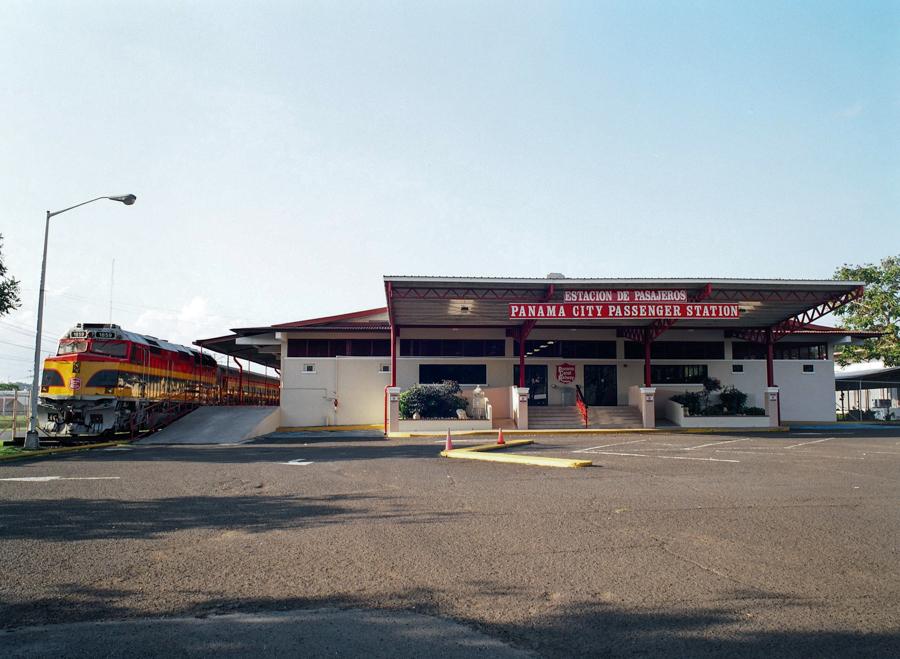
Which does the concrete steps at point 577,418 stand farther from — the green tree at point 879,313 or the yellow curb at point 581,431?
the green tree at point 879,313

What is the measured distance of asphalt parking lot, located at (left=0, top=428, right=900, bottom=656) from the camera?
175 inches

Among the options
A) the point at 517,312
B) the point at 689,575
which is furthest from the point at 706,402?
the point at 689,575

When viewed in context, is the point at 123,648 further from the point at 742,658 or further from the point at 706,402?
the point at 706,402

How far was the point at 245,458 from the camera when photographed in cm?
1650

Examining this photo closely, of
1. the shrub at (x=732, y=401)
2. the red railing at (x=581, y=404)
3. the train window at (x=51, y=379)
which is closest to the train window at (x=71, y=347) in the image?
the train window at (x=51, y=379)

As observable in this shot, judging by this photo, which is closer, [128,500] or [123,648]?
[123,648]

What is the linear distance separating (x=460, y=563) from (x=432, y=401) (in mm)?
22292

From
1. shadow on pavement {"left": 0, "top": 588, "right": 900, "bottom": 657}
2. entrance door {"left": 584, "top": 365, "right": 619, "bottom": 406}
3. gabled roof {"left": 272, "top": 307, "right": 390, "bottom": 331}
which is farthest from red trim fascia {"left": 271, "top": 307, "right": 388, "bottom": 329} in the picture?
shadow on pavement {"left": 0, "top": 588, "right": 900, "bottom": 657}

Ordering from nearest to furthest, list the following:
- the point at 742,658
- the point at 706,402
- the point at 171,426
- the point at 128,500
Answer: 1. the point at 742,658
2. the point at 128,500
3. the point at 171,426
4. the point at 706,402

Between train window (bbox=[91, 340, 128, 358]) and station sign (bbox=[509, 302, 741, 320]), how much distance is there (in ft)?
49.0

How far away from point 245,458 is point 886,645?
14.8m

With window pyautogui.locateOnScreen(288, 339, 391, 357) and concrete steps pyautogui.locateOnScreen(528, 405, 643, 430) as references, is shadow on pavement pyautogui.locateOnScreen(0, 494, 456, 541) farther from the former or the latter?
window pyautogui.locateOnScreen(288, 339, 391, 357)

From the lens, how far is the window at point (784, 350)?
33.5m

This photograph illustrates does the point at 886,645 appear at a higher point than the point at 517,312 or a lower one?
lower
